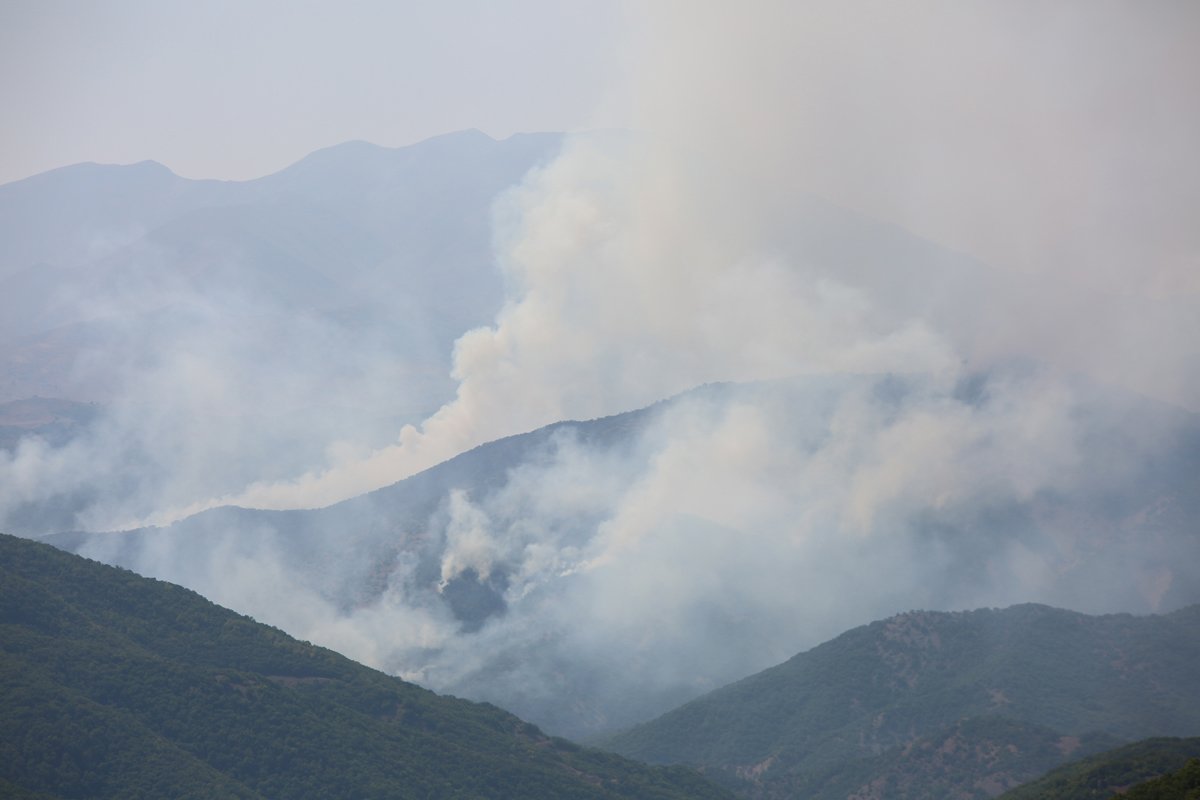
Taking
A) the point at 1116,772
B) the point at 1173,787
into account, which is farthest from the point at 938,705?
the point at 1173,787

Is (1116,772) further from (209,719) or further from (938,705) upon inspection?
(938,705)

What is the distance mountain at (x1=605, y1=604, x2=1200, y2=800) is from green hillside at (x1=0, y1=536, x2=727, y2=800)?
25877mm

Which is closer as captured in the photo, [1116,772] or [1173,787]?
[1173,787]

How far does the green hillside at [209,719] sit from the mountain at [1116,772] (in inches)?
1349

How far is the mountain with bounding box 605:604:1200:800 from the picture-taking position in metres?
133

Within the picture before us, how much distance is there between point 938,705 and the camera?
157375mm

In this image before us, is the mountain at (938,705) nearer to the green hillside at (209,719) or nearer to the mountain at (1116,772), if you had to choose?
the green hillside at (209,719)

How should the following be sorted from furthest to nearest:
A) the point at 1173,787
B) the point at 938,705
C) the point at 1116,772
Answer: the point at 938,705 → the point at 1116,772 → the point at 1173,787

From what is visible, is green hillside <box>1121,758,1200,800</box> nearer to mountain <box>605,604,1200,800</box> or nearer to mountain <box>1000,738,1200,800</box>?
mountain <box>1000,738,1200,800</box>

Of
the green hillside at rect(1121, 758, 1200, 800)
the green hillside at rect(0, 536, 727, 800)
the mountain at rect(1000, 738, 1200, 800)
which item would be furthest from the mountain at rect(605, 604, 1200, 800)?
the green hillside at rect(1121, 758, 1200, 800)

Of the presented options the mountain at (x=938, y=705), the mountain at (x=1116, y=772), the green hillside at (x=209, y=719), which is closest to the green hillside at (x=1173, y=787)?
the mountain at (x=1116, y=772)

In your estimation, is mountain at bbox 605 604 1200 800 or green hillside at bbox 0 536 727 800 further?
mountain at bbox 605 604 1200 800

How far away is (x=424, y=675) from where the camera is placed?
196500 mm

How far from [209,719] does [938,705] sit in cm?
9309
